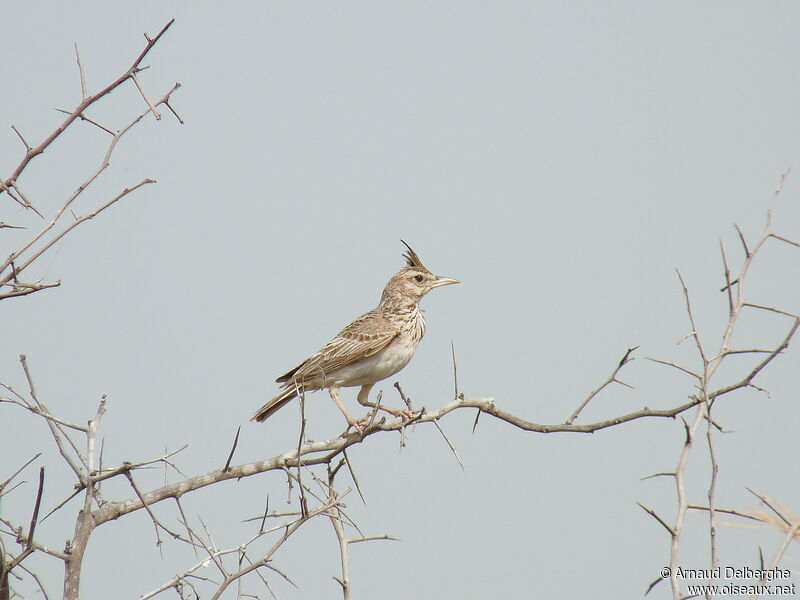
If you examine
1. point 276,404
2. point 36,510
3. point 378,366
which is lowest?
point 36,510

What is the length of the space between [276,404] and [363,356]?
1107 mm

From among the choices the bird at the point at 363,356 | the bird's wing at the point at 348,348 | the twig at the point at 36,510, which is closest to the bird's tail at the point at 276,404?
the bird at the point at 363,356

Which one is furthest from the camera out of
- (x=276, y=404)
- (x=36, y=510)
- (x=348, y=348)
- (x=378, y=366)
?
(x=378, y=366)

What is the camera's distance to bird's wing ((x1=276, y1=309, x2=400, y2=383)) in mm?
8578

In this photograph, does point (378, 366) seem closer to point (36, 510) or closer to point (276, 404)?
point (276, 404)

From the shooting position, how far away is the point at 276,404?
7.89 m

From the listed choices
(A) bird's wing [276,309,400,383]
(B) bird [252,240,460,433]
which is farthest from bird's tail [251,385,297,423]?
(A) bird's wing [276,309,400,383]

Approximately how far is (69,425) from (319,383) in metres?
4.30

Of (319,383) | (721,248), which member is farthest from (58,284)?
(319,383)

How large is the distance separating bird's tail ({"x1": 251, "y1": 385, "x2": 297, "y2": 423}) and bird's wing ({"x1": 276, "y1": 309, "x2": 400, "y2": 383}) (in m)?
0.41

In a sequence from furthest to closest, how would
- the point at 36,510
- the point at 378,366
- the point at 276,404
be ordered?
the point at 378,366
the point at 276,404
the point at 36,510

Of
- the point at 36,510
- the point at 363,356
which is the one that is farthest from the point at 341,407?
the point at 36,510

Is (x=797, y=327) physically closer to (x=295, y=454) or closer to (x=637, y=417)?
(x=637, y=417)

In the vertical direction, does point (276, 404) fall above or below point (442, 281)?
below
